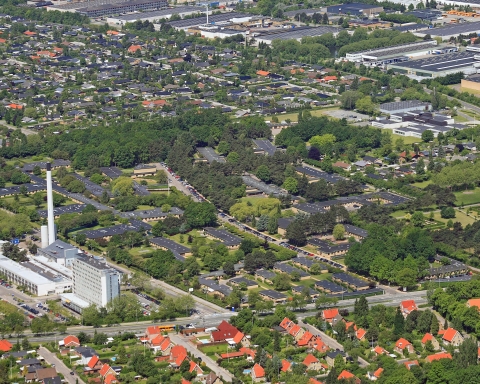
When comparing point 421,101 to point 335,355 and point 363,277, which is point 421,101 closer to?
point 363,277

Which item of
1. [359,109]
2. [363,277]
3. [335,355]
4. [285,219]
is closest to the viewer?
[335,355]

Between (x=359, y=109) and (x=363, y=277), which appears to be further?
(x=359, y=109)

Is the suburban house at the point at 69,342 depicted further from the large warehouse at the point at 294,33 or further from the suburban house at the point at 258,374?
Result: the large warehouse at the point at 294,33

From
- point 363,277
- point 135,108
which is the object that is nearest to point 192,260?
point 363,277

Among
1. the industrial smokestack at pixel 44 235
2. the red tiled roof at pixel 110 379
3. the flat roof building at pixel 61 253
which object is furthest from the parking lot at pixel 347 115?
the red tiled roof at pixel 110 379

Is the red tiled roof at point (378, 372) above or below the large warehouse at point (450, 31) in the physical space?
below

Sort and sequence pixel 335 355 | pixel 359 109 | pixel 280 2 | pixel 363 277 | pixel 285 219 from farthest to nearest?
1. pixel 280 2
2. pixel 359 109
3. pixel 285 219
4. pixel 363 277
5. pixel 335 355

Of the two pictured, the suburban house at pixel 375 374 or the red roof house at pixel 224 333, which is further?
the red roof house at pixel 224 333

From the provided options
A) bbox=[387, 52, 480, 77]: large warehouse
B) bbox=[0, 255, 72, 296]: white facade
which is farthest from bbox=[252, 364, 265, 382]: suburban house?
bbox=[387, 52, 480, 77]: large warehouse
